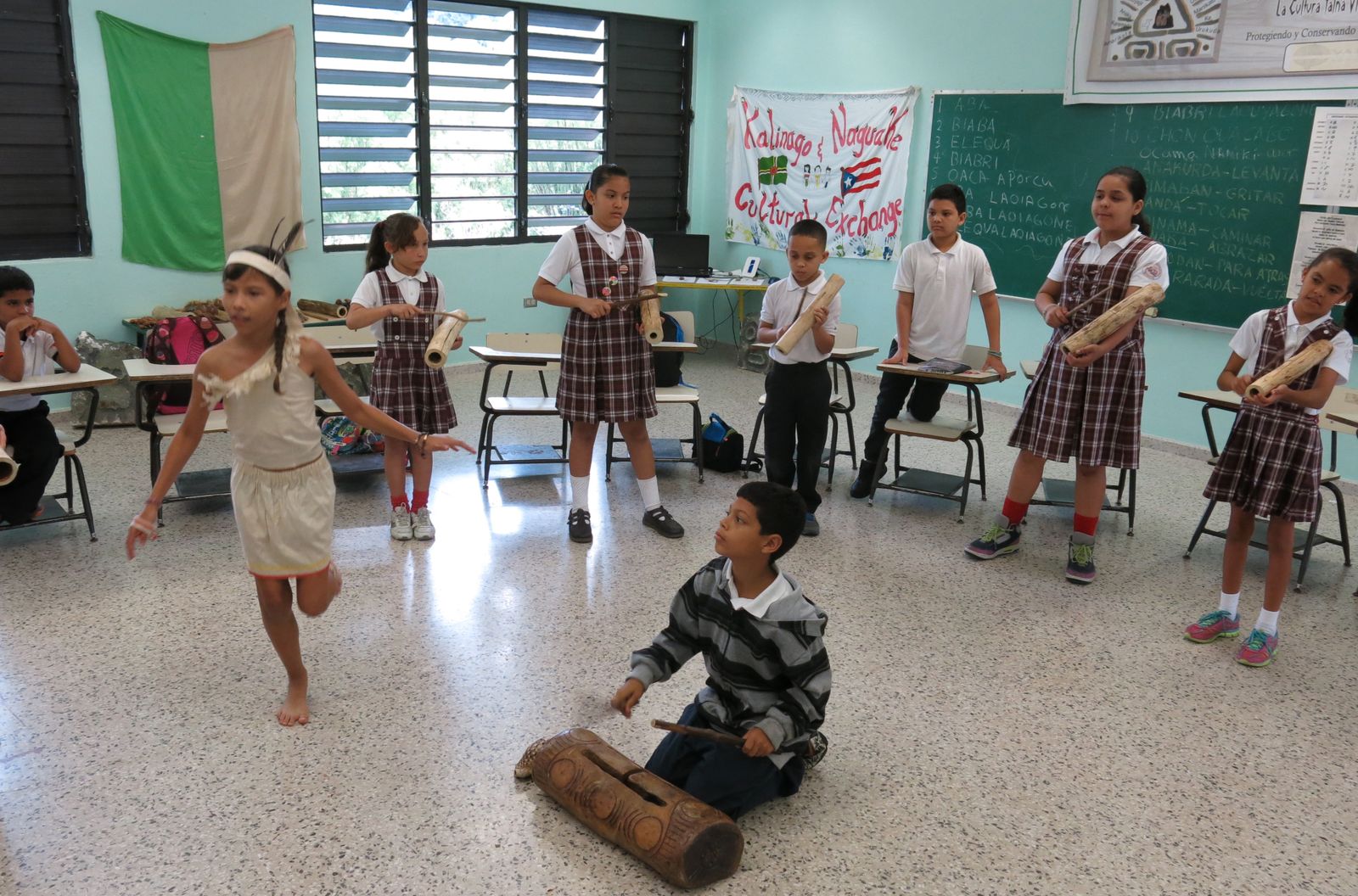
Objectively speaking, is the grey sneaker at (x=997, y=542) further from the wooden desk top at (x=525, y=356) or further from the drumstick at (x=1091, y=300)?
the wooden desk top at (x=525, y=356)

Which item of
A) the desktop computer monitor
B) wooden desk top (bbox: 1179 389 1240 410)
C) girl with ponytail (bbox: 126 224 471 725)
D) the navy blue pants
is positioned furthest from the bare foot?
the desktop computer monitor

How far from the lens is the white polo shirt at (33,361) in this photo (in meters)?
3.76

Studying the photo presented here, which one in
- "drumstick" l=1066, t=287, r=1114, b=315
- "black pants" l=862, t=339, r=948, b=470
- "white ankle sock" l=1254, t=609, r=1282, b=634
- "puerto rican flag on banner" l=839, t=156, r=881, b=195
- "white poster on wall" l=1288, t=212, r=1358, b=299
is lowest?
"white ankle sock" l=1254, t=609, r=1282, b=634

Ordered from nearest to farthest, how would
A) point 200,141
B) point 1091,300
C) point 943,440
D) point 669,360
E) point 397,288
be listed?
point 1091,300
point 397,288
point 943,440
point 669,360
point 200,141

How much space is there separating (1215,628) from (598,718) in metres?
2.11

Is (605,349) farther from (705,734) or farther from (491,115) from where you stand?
(491,115)

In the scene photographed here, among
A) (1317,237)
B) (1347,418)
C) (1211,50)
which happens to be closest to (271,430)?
(1347,418)

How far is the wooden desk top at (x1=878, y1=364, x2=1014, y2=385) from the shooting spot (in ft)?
13.8

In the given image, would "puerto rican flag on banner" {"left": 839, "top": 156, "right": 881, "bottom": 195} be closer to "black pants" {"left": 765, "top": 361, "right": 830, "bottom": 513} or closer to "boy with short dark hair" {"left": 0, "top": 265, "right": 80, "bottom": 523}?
"black pants" {"left": 765, "top": 361, "right": 830, "bottom": 513}

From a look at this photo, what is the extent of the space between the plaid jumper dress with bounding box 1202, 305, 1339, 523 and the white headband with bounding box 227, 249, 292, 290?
2.86m

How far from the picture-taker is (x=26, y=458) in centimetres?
378

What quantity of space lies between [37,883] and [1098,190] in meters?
3.63

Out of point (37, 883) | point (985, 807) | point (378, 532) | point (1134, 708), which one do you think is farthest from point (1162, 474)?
point (37, 883)

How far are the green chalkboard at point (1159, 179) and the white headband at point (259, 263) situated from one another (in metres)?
4.89
